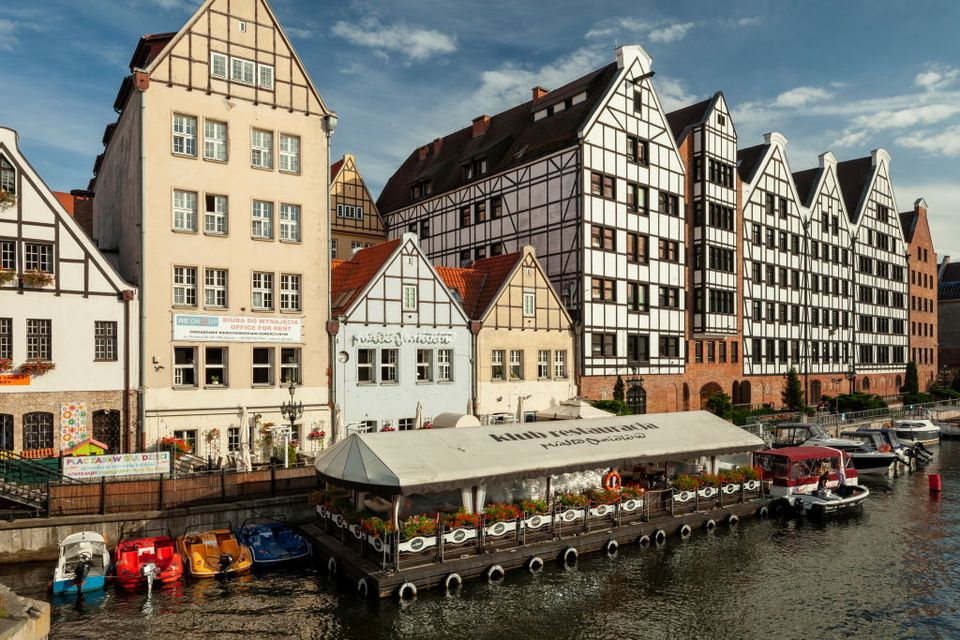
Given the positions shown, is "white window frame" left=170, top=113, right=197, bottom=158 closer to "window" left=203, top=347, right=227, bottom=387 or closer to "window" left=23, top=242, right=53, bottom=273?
"window" left=23, top=242, right=53, bottom=273

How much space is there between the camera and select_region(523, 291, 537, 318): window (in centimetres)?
Answer: 3948

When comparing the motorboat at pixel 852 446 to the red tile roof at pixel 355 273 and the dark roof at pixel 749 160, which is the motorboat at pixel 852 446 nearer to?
the dark roof at pixel 749 160

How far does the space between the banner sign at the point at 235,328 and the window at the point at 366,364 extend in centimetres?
330

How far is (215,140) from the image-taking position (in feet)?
99.6

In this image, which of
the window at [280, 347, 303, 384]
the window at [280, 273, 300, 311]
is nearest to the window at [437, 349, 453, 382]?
the window at [280, 347, 303, 384]

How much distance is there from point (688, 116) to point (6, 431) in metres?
45.7

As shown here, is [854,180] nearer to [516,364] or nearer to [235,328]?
[516,364]

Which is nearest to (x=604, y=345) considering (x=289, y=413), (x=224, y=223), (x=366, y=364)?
(x=366, y=364)

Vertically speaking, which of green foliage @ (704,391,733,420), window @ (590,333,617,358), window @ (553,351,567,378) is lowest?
green foliage @ (704,391,733,420)

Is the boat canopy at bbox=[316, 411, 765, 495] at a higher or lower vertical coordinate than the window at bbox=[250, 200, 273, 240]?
lower

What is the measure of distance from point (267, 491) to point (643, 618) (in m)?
13.2

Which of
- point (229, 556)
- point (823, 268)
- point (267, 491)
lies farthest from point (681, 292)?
point (229, 556)

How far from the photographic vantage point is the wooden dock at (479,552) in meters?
19.2

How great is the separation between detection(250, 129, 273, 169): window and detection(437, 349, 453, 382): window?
12.0 metres
